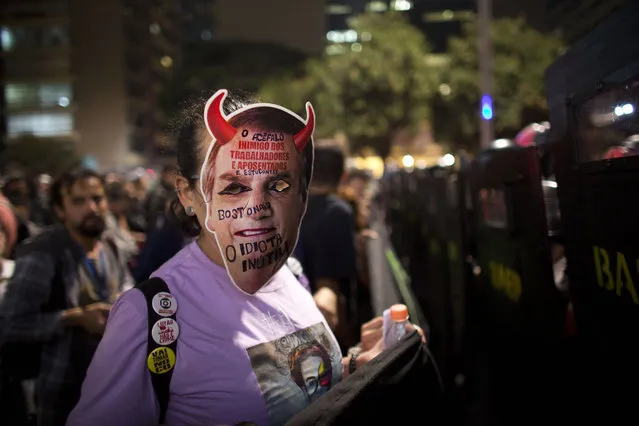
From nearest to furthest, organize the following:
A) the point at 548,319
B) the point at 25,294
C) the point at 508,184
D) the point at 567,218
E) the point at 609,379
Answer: the point at 609,379, the point at 25,294, the point at 567,218, the point at 548,319, the point at 508,184

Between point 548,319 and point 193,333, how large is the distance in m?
2.57

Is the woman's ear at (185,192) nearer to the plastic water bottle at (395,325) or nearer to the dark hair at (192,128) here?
the dark hair at (192,128)

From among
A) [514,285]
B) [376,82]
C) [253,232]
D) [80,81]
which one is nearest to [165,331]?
[253,232]

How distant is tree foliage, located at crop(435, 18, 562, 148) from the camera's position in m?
27.2

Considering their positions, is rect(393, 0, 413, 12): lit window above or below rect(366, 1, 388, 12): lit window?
→ above

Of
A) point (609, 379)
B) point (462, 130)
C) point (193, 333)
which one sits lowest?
point (609, 379)

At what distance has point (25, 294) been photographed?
9.34 ft

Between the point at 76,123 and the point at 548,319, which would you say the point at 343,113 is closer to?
the point at 548,319

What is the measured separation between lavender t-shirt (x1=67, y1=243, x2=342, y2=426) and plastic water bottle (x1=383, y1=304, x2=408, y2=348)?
0.36 m

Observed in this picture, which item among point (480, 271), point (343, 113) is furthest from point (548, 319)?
point (343, 113)

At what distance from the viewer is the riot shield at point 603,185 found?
234 centimetres

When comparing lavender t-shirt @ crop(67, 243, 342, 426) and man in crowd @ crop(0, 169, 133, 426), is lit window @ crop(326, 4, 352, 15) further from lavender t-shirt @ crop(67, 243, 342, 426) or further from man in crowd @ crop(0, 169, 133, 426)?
lavender t-shirt @ crop(67, 243, 342, 426)

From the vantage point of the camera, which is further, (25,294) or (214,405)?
(25,294)

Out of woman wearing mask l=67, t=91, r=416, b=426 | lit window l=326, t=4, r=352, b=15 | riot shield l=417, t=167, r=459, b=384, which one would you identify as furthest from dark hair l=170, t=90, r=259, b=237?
riot shield l=417, t=167, r=459, b=384
